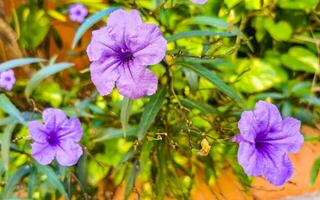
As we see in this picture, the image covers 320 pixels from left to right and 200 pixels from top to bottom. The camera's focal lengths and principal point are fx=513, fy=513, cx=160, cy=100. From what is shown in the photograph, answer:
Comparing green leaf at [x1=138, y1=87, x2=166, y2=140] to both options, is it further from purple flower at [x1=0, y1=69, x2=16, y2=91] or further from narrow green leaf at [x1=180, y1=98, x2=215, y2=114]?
purple flower at [x1=0, y1=69, x2=16, y2=91]

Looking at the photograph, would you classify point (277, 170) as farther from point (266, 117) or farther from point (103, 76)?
point (103, 76)

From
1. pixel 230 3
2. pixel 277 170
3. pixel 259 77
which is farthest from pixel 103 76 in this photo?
pixel 259 77

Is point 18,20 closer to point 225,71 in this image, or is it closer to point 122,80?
point 225,71

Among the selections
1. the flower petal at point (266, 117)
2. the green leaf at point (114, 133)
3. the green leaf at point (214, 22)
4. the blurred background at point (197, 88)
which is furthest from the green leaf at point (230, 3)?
the flower petal at point (266, 117)

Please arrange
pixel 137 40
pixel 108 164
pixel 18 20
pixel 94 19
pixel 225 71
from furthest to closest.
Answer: pixel 18 20 < pixel 225 71 < pixel 108 164 < pixel 94 19 < pixel 137 40

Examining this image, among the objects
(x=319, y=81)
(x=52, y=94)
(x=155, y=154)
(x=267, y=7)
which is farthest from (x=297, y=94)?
(x=52, y=94)

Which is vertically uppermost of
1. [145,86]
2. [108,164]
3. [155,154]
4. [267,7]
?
[145,86]

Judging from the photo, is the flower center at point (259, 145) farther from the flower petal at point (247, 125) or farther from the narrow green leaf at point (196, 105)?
the narrow green leaf at point (196, 105)
